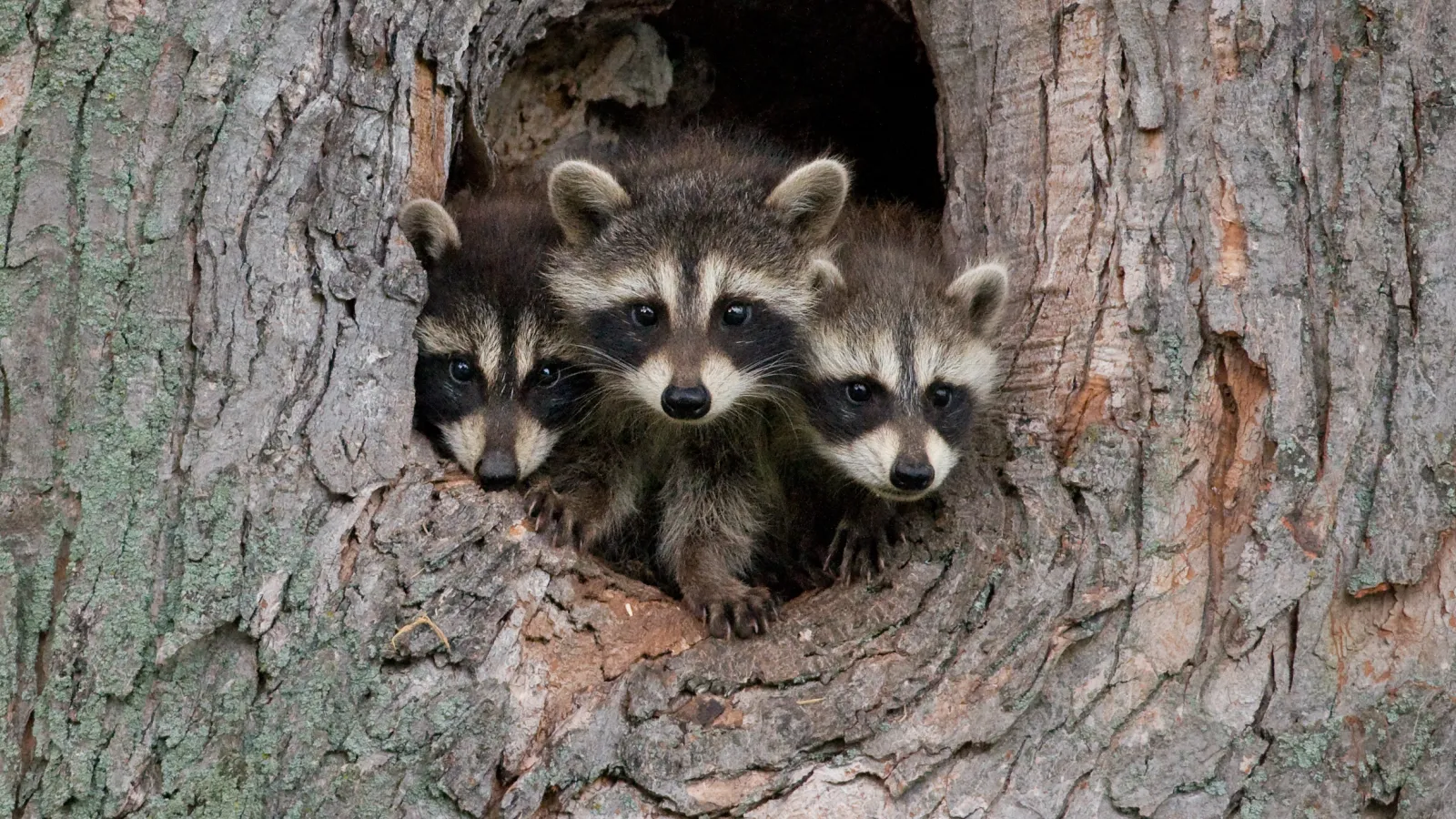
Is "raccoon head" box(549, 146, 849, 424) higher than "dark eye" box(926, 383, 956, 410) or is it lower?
higher

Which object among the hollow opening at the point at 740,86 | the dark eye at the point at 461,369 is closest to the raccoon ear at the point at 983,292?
the hollow opening at the point at 740,86

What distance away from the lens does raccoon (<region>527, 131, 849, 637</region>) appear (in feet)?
10.7

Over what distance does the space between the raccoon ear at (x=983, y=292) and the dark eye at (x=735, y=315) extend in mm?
525

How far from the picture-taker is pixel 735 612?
309cm

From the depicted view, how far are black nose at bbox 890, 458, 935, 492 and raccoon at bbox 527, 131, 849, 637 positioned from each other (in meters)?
0.47

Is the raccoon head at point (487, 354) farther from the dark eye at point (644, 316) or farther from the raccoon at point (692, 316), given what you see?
the dark eye at point (644, 316)

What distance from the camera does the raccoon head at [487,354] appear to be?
3.17 metres

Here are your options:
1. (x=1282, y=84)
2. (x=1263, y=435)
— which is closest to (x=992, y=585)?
(x=1263, y=435)

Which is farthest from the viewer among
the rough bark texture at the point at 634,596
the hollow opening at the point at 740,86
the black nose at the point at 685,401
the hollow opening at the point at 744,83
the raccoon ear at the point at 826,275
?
the hollow opening at the point at 744,83

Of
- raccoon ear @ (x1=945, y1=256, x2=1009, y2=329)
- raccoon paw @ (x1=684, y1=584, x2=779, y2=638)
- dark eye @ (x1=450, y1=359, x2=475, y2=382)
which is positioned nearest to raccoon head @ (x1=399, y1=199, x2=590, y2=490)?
dark eye @ (x1=450, y1=359, x2=475, y2=382)

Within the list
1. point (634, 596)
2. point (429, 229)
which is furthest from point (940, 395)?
point (429, 229)

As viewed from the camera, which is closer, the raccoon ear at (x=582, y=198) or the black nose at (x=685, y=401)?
the black nose at (x=685, y=401)

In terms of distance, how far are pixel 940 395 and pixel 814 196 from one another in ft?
2.15

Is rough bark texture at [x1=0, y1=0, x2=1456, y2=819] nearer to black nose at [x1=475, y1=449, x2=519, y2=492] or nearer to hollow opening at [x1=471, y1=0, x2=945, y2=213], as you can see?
black nose at [x1=475, y1=449, x2=519, y2=492]
